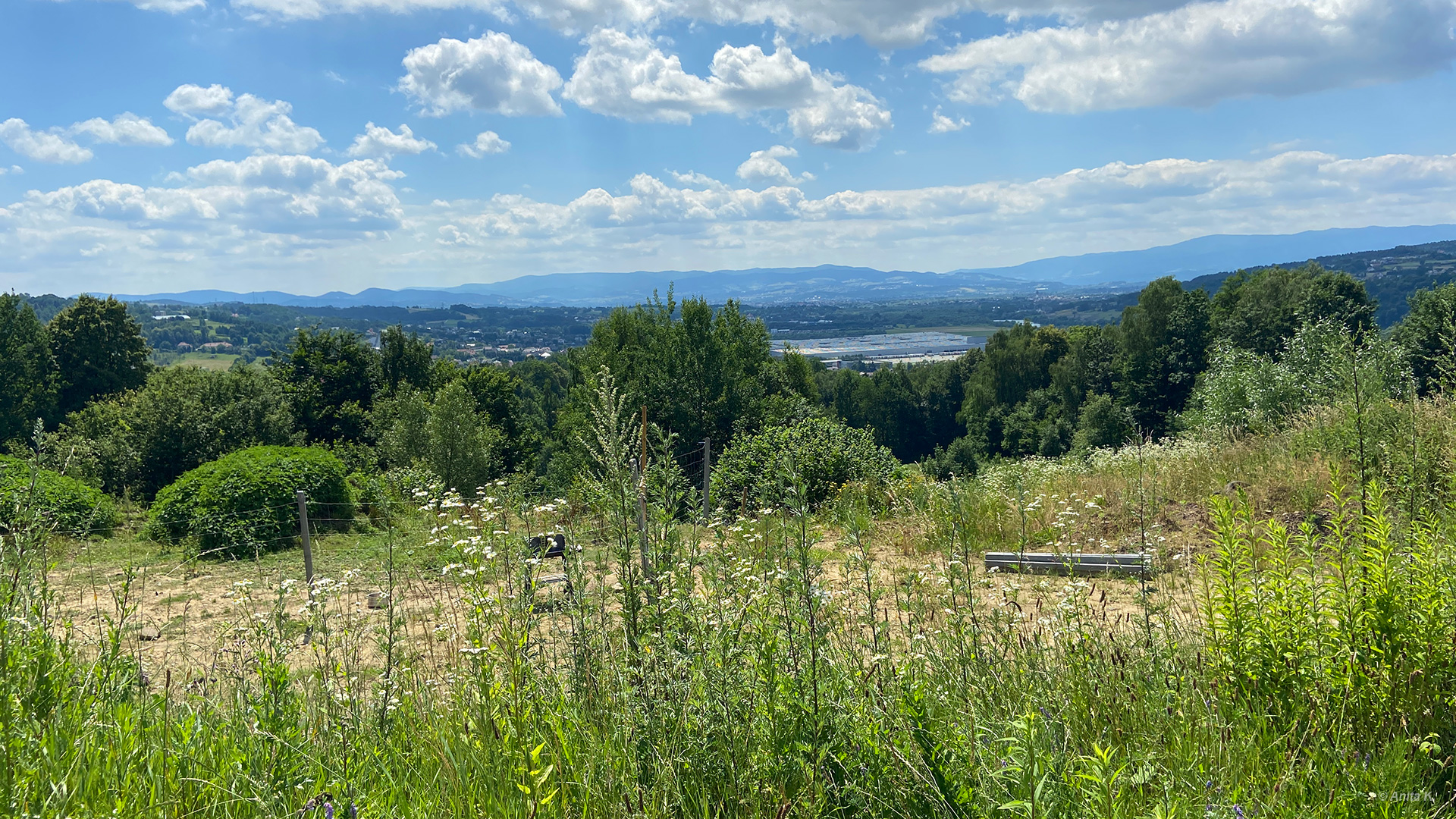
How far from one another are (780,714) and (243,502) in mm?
14557

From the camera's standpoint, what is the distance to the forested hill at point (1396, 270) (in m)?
85.3

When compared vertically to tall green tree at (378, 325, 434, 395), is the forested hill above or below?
above

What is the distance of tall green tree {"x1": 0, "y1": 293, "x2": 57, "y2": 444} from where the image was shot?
33156 millimetres

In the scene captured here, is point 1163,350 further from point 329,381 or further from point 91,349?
point 91,349

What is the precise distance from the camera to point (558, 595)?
3.42 metres

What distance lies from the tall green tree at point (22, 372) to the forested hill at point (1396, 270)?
289 feet

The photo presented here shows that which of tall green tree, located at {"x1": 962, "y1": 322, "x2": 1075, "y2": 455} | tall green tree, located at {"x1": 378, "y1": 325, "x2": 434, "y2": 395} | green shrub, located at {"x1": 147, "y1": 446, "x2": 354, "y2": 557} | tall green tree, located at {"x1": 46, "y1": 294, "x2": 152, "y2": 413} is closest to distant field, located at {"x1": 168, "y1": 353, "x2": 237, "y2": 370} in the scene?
tall green tree, located at {"x1": 46, "y1": 294, "x2": 152, "y2": 413}

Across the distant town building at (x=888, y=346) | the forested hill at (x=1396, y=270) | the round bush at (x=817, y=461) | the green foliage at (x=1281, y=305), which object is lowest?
the distant town building at (x=888, y=346)

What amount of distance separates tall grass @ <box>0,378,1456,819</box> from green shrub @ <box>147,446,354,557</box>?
36.1 ft

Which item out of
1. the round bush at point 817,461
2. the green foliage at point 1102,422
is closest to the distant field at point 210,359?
the green foliage at point 1102,422

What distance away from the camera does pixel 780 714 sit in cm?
225

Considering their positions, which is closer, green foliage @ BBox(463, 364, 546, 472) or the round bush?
the round bush

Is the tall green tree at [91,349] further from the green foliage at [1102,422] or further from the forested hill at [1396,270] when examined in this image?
the forested hill at [1396,270]

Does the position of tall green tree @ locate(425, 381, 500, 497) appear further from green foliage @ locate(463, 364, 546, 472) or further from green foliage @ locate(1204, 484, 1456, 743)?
green foliage @ locate(1204, 484, 1456, 743)
